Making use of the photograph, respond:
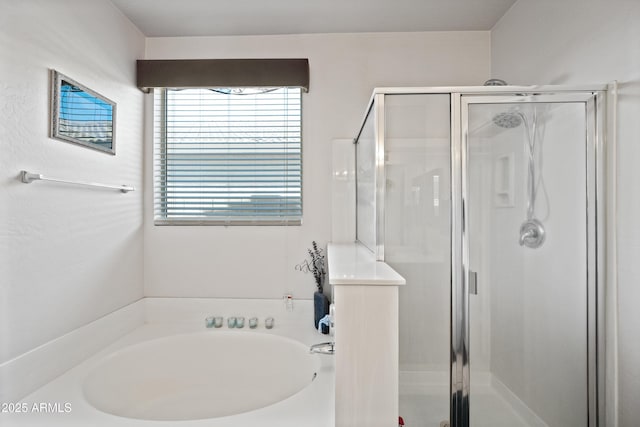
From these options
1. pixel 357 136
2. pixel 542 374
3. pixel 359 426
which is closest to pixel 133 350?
pixel 359 426

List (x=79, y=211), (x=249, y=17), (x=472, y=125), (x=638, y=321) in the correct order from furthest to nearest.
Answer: (x=249, y=17)
(x=79, y=211)
(x=472, y=125)
(x=638, y=321)

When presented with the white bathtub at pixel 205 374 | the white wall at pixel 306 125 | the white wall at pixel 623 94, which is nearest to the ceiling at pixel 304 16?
the white wall at pixel 306 125

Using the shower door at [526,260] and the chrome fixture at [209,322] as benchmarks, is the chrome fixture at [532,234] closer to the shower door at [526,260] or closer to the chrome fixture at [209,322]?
the shower door at [526,260]

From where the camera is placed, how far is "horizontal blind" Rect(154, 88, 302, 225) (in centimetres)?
219

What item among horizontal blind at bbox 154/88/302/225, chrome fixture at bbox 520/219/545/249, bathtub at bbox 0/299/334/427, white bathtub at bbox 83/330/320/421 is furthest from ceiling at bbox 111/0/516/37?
white bathtub at bbox 83/330/320/421

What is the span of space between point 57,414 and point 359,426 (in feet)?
3.71

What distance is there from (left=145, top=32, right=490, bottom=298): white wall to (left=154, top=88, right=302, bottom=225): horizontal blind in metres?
0.08

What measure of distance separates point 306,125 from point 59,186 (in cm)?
135

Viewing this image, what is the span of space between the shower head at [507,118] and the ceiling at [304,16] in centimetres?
91

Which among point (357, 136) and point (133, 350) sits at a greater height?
point (357, 136)

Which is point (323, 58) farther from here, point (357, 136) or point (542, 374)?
point (542, 374)

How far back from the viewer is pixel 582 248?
134 cm

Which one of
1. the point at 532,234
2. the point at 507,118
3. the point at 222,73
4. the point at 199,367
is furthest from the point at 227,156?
the point at 532,234

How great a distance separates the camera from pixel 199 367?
6.42 ft
